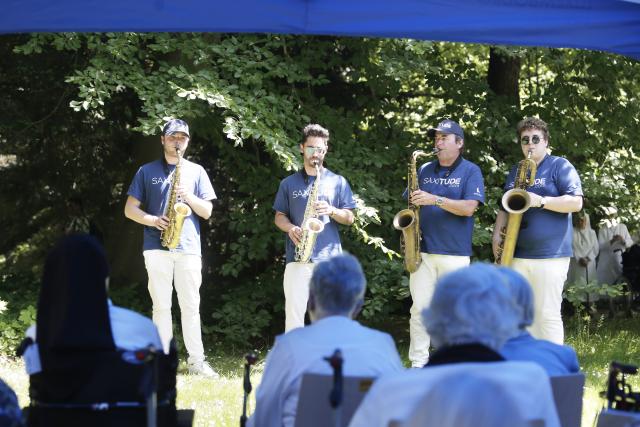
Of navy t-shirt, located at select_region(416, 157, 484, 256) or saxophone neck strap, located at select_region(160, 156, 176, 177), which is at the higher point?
saxophone neck strap, located at select_region(160, 156, 176, 177)

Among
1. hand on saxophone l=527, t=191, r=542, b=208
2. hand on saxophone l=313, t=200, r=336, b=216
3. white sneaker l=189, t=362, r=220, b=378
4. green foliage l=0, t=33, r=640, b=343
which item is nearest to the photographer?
hand on saxophone l=527, t=191, r=542, b=208

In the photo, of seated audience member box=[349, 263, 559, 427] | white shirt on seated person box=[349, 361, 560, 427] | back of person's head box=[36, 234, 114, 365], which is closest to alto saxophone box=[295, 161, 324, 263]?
back of person's head box=[36, 234, 114, 365]

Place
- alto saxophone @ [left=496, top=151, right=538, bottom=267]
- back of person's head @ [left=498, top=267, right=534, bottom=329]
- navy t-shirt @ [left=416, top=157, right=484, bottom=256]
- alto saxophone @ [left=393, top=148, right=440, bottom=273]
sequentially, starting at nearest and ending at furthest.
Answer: back of person's head @ [left=498, top=267, right=534, bottom=329]
alto saxophone @ [left=496, top=151, right=538, bottom=267]
navy t-shirt @ [left=416, top=157, right=484, bottom=256]
alto saxophone @ [left=393, top=148, right=440, bottom=273]

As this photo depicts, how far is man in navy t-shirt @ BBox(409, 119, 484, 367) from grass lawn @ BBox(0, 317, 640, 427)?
1.31m

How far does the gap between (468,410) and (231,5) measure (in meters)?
2.80

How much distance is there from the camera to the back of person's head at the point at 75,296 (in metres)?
3.43

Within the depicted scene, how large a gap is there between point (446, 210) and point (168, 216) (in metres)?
1.95

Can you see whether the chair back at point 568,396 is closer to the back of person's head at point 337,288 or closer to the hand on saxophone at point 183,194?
the back of person's head at point 337,288

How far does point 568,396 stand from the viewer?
362cm

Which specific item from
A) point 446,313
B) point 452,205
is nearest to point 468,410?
point 446,313

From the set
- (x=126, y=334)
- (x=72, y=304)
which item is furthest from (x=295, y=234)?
(x=72, y=304)

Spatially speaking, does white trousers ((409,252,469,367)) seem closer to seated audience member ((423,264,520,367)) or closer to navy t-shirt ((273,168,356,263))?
navy t-shirt ((273,168,356,263))

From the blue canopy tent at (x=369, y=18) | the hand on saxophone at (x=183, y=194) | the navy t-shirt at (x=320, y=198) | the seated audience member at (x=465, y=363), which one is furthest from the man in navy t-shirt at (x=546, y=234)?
the seated audience member at (x=465, y=363)

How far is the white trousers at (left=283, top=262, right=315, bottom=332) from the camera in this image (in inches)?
281
